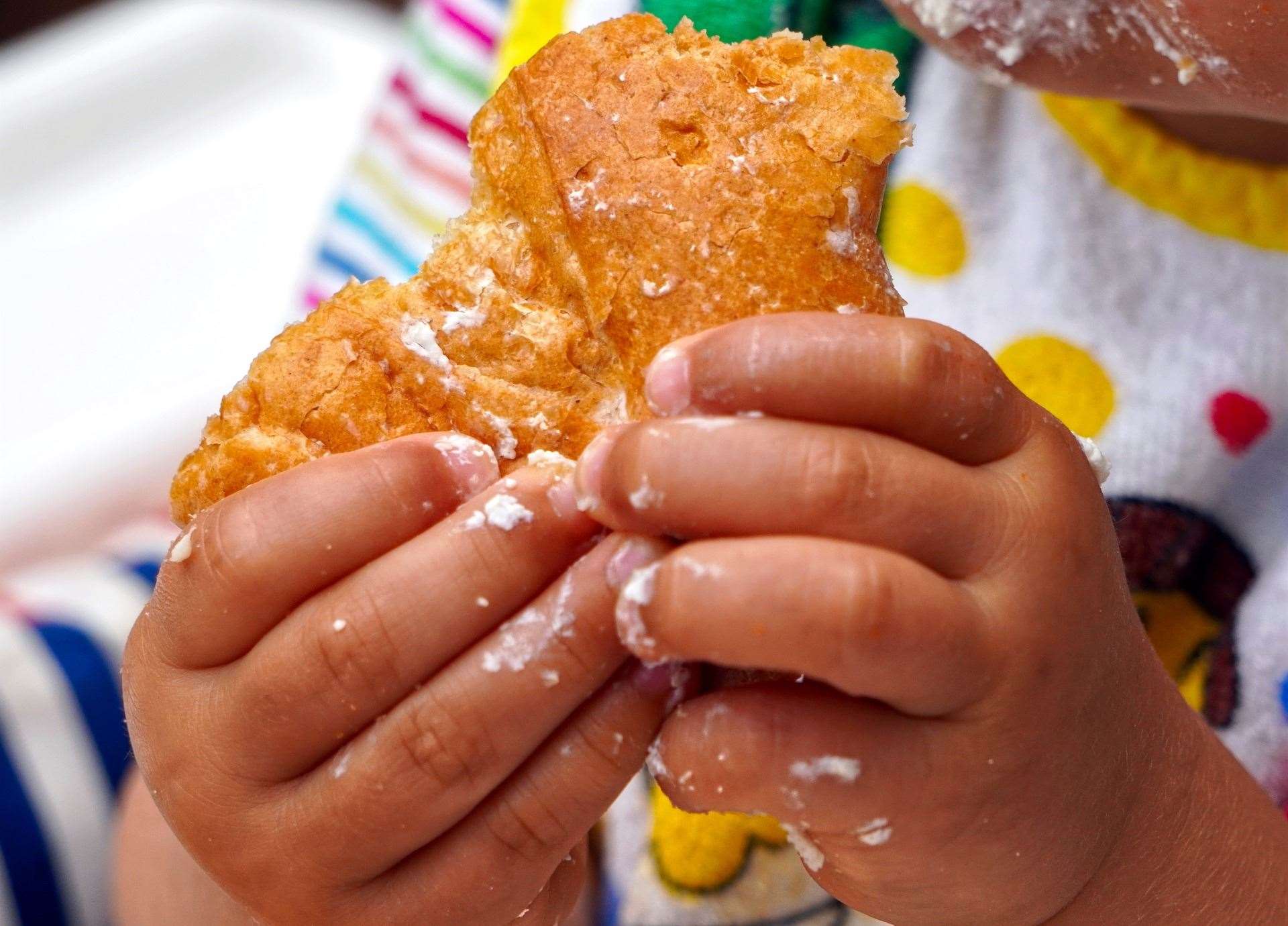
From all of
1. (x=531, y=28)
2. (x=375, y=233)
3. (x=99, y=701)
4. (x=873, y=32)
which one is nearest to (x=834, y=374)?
(x=873, y=32)

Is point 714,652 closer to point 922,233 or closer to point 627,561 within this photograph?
point 627,561

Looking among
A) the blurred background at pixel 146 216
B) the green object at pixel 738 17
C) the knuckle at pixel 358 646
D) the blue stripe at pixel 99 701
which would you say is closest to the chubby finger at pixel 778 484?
the knuckle at pixel 358 646

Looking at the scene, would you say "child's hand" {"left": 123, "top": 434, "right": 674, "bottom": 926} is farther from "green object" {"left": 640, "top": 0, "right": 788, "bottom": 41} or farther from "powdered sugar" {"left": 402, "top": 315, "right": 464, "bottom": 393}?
"green object" {"left": 640, "top": 0, "right": 788, "bottom": 41}

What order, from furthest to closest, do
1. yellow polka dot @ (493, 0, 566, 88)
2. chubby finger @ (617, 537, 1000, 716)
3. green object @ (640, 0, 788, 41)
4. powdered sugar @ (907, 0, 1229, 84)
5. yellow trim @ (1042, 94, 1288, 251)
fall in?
yellow polka dot @ (493, 0, 566, 88), green object @ (640, 0, 788, 41), yellow trim @ (1042, 94, 1288, 251), powdered sugar @ (907, 0, 1229, 84), chubby finger @ (617, 537, 1000, 716)

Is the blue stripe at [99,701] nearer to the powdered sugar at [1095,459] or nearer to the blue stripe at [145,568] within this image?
the blue stripe at [145,568]

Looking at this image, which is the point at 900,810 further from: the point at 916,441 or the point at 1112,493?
the point at 1112,493

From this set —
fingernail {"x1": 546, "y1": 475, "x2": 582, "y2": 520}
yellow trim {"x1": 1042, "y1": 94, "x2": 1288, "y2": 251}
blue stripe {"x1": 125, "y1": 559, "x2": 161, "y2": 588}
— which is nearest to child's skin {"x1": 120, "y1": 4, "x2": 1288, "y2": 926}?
fingernail {"x1": 546, "y1": 475, "x2": 582, "y2": 520}
